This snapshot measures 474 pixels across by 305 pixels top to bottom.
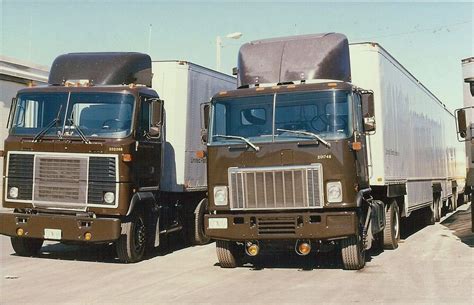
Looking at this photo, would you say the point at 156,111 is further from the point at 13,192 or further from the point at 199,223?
the point at 199,223

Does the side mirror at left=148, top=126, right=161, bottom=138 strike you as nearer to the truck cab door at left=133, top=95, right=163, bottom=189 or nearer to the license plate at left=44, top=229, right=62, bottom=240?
the truck cab door at left=133, top=95, right=163, bottom=189

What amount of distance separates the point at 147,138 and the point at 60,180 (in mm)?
1693

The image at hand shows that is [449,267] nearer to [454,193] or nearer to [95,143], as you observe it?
[95,143]

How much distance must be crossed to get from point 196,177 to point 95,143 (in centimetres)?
353

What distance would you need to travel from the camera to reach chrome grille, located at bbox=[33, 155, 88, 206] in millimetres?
9578


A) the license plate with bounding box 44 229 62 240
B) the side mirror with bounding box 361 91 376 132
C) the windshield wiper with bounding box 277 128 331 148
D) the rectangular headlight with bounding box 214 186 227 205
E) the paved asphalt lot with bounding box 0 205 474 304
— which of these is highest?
the side mirror with bounding box 361 91 376 132

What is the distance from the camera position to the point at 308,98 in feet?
29.0

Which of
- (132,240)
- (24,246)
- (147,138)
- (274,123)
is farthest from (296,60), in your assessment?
(24,246)

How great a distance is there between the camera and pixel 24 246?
35.3 ft

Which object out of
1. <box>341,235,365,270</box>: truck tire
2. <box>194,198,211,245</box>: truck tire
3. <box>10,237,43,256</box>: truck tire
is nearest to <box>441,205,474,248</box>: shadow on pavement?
<box>341,235,365,270</box>: truck tire

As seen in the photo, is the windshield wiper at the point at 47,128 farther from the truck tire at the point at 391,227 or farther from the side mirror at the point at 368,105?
the truck tire at the point at 391,227

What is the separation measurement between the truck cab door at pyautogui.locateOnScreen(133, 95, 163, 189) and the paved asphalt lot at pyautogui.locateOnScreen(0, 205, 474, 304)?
1.59 meters

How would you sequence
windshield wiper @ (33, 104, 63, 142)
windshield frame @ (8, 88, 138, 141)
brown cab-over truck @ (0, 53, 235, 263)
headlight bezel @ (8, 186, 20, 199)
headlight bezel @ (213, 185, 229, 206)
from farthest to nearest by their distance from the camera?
headlight bezel @ (8, 186, 20, 199) < windshield wiper @ (33, 104, 63, 142) < windshield frame @ (8, 88, 138, 141) < brown cab-over truck @ (0, 53, 235, 263) < headlight bezel @ (213, 185, 229, 206)

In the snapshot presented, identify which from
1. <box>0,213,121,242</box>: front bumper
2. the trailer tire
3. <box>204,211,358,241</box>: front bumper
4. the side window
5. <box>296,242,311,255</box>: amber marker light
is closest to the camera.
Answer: <box>204,211,358,241</box>: front bumper
